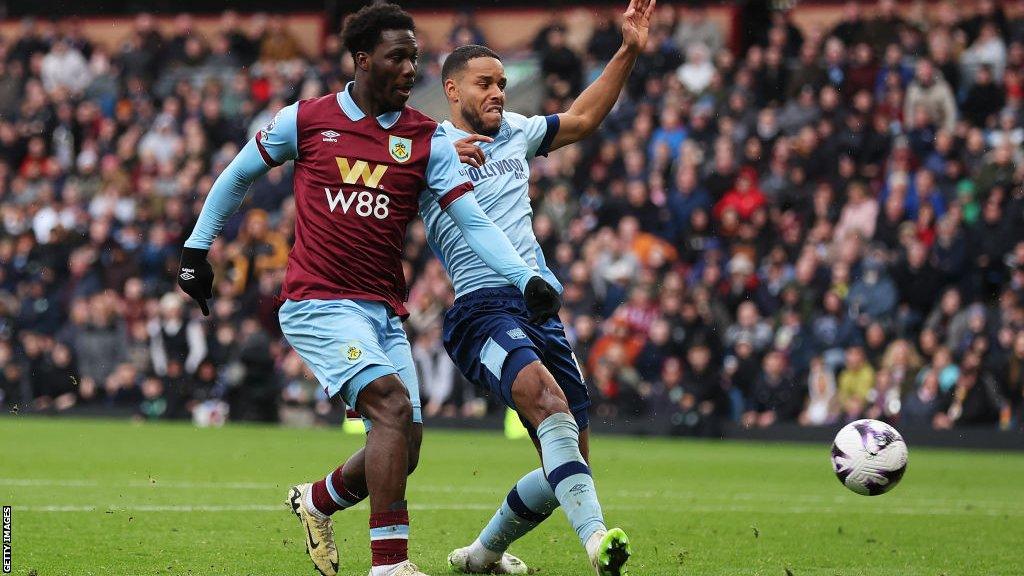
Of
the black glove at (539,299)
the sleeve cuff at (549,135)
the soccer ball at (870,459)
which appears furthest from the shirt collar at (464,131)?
the soccer ball at (870,459)

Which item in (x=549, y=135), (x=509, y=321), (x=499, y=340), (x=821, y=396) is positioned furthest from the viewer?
(x=821, y=396)

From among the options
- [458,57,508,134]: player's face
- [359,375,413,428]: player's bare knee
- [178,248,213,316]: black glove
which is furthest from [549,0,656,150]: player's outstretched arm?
[178,248,213,316]: black glove

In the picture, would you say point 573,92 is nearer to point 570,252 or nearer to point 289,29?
point 570,252

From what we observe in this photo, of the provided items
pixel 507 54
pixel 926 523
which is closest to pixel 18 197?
pixel 507 54

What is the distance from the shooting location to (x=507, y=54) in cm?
2708

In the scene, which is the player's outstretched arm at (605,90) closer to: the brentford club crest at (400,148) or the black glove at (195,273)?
the brentford club crest at (400,148)

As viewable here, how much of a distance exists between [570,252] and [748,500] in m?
9.73

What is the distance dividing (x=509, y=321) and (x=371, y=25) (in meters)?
1.51

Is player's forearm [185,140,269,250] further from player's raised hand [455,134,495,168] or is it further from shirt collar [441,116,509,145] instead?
shirt collar [441,116,509,145]

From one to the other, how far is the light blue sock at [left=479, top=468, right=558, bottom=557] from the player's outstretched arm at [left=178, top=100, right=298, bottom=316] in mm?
1746

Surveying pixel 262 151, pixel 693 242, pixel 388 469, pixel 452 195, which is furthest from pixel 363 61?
pixel 693 242

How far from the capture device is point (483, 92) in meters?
8.12

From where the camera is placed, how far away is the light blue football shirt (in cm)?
788

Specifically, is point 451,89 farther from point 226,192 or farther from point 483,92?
point 226,192
